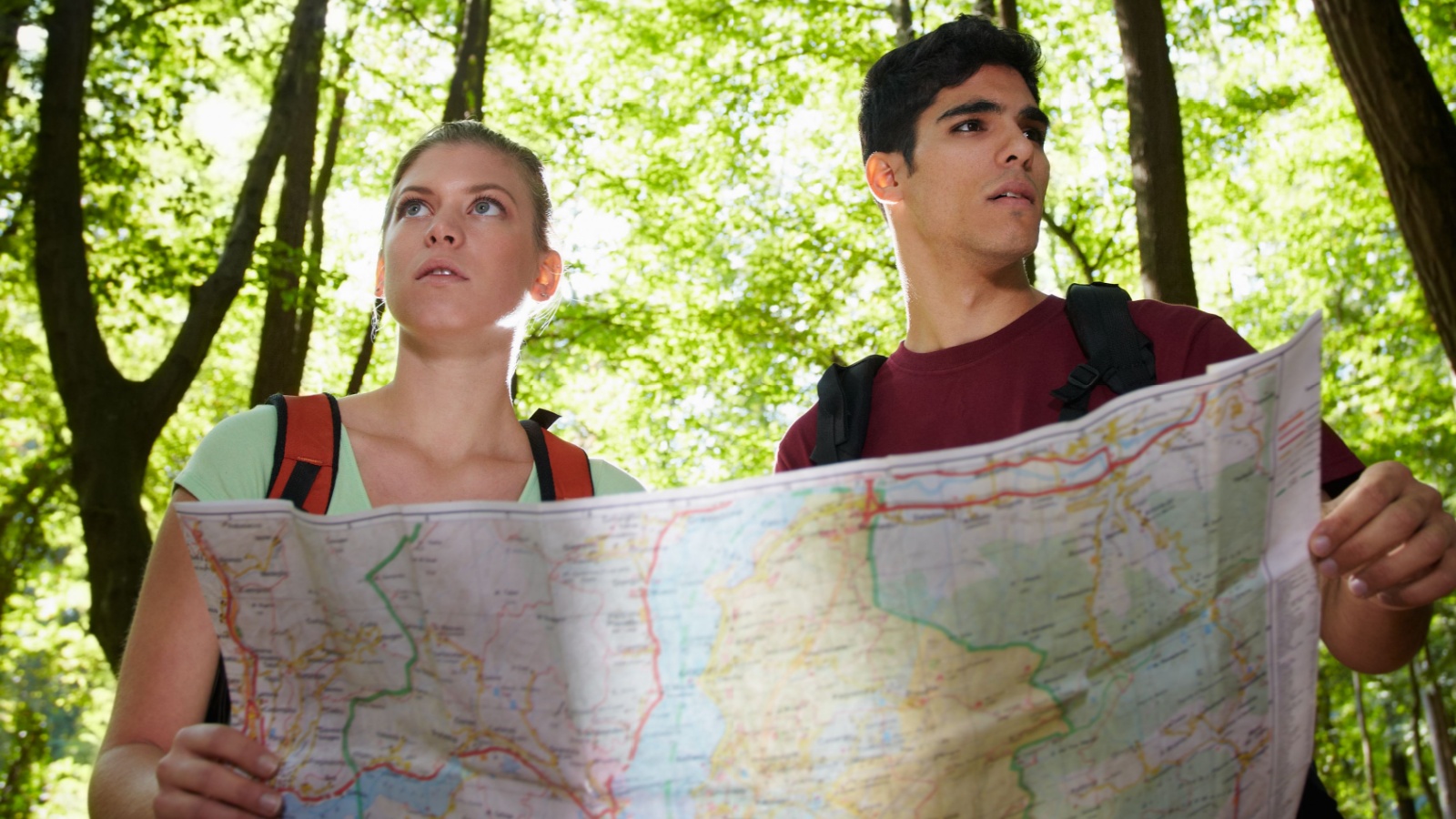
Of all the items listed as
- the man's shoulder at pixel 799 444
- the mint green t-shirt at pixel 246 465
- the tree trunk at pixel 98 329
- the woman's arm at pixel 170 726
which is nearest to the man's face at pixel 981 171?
the man's shoulder at pixel 799 444

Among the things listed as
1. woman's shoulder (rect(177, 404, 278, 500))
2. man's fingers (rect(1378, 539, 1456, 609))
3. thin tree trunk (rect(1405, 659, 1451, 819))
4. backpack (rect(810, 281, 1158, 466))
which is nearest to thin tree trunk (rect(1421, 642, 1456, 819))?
thin tree trunk (rect(1405, 659, 1451, 819))

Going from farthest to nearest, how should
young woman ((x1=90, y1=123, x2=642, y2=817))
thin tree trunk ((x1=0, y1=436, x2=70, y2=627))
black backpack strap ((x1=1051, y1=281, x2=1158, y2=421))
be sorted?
thin tree trunk ((x1=0, y1=436, x2=70, y2=627)), black backpack strap ((x1=1051, y1=281, x2=1158, y2=421)), young woman ((x1=90, y1=123, x2=642, y2=817))

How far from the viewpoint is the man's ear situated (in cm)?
294

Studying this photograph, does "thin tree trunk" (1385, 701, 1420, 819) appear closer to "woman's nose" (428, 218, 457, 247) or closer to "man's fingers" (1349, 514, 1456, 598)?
"man's fingers" (1349, 514, 1456, 598)

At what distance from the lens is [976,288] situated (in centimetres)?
264

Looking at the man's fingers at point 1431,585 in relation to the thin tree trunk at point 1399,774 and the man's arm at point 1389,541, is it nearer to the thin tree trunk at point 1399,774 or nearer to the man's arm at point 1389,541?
the man's arm at point 1389,541

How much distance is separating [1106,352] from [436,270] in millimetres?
1328

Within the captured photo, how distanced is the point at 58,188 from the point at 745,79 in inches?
363

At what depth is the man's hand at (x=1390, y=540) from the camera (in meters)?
1.48

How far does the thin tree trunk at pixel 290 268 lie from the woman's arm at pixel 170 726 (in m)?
6.38

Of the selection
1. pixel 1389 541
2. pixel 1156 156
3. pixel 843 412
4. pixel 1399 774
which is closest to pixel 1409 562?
pixel 1389 541

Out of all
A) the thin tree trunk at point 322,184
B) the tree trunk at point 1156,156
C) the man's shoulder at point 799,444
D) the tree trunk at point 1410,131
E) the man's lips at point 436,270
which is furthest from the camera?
the thin tree trunk at point 322,184

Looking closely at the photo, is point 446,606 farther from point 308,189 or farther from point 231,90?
point 231,90

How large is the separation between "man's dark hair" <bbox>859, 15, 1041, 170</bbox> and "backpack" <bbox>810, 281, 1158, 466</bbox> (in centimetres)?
68
